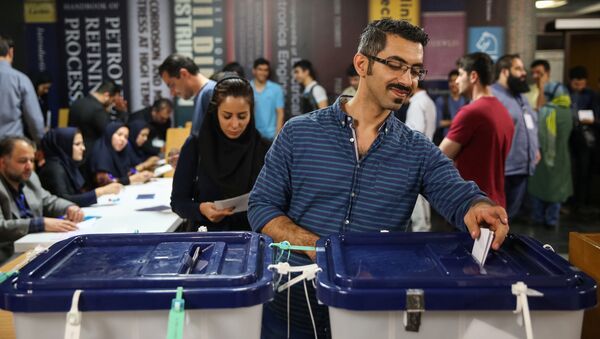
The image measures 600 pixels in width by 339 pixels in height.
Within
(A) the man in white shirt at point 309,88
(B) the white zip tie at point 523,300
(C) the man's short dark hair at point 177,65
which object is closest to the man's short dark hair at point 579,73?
(A) the man in white shirt at point 309,88

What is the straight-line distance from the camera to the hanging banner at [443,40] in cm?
699

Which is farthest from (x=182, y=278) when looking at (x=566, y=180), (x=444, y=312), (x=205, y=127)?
(x=566, y=180)

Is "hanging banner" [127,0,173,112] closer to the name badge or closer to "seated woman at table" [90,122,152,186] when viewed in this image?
"seated woman at table" [90,122,152,186]

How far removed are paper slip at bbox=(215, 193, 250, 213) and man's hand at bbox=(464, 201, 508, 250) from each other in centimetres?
115

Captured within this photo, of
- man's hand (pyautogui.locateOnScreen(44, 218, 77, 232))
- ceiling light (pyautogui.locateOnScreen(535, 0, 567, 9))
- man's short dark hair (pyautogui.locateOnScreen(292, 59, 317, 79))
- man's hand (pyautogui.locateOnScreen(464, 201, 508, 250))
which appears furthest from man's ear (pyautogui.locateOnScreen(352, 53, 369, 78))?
ceiling light (pyautogui.locateOnScreen(535, 0, 567, 9))

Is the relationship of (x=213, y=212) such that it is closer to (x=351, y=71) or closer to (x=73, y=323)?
(x=73, y=323)

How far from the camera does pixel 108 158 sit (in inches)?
211

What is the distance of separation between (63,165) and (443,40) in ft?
14.9

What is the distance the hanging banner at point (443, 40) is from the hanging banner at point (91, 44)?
351cm

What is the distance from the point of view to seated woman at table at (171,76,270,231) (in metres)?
2.51

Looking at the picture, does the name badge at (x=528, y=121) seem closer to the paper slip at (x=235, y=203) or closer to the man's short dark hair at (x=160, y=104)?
the paper slip at (x=235, y=203)

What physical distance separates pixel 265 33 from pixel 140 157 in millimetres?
2073

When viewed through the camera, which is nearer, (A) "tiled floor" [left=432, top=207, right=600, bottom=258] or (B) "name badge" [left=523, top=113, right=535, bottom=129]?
(B) "name badge" [left=523, top=113, right=535, bottom=129]

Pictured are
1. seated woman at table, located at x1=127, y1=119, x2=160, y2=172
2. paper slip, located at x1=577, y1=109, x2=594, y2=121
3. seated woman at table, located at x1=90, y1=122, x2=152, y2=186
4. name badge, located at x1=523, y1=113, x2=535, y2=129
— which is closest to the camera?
name badge, located at x1=523, y1=113, x2=535, y2=129
